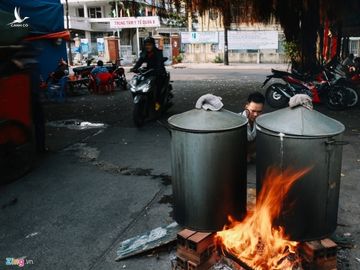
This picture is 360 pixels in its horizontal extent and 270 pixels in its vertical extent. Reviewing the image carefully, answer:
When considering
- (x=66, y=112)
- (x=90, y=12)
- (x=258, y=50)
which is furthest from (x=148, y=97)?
(x=90, y=12)

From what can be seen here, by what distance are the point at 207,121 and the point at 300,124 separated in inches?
26.6

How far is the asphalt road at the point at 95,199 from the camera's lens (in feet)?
10.9

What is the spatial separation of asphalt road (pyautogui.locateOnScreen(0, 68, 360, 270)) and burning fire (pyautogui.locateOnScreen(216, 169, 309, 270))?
0.55 meters

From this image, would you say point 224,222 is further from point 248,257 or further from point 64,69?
point 64,69

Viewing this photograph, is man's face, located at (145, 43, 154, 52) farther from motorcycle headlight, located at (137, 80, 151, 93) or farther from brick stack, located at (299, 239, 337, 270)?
brick stack, located at (299, 239, 337, 270)

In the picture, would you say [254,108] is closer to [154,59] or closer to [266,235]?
[266,235]

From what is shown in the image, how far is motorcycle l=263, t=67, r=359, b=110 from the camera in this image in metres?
9.24

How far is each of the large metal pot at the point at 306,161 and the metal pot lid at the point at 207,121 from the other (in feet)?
0.72

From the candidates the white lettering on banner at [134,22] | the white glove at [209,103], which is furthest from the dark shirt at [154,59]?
the white lettering on banner at [134,22]

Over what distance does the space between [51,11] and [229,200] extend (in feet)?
39.1

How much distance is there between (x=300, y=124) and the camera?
2.69 m

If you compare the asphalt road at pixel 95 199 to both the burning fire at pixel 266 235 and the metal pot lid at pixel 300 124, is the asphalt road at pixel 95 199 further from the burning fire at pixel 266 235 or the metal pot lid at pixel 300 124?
the metal pot lid at pixel 300 124

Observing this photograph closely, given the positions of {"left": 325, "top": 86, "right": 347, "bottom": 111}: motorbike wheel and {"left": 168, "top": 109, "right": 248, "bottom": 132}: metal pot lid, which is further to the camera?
{"left": 325, "top": 86, "right": 347, "bottom": 111}: motorbike wheel

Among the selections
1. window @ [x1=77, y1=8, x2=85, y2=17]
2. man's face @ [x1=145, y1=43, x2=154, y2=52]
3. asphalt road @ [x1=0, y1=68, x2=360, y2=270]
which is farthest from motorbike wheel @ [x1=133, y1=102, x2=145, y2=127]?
window @ [x1=77, y1=8, x2=85, y2=17]
